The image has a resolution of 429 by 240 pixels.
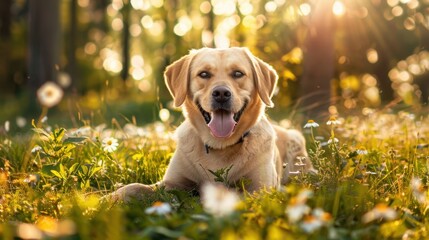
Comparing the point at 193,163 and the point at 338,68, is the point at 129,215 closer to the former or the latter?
the point at 193,163

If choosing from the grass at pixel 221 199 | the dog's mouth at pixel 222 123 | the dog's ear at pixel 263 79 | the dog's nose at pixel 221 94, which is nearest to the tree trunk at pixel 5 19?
the grass at pixel 221 199

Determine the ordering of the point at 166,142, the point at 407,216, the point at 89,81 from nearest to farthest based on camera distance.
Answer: the point at 407,216
the point at 166,142
the point at 89,81

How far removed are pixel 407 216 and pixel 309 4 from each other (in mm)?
7613

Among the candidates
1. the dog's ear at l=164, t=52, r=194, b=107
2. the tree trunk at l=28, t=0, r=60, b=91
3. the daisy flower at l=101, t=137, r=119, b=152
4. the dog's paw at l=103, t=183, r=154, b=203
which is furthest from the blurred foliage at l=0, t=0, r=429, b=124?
the dog's paw at l=103, t=183, r=154, b=203

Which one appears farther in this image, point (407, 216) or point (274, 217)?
point (407, 216)

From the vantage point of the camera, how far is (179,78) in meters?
5.24

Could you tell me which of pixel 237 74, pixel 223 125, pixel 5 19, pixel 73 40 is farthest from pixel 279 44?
pixel 73 40

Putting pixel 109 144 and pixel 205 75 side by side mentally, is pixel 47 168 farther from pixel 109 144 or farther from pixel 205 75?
pixel 205 75

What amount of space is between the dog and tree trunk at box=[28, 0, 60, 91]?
10.7 m

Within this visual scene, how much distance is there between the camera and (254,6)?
513 inches

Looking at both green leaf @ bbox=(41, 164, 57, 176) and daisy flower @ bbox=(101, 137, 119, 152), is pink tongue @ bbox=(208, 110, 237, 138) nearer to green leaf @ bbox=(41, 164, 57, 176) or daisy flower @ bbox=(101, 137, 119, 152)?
daisy flower @ bbox=(101, 137, 119, 152)

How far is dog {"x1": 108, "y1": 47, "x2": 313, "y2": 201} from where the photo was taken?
491 cm

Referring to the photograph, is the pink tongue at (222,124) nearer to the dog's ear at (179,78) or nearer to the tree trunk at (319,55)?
the dog's ear at (179,78)

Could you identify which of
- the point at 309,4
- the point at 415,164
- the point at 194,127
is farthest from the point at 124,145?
the point at 309,4
